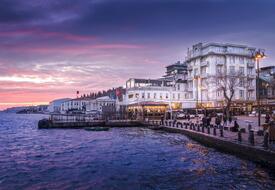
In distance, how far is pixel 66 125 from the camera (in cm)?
6775

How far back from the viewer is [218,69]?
9750 cm

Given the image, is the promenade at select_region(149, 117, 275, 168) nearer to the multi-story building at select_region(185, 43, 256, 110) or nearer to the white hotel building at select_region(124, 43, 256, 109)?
the white hotel building at select_region(124, 43, 256, 109)

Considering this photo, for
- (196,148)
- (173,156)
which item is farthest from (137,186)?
(196,148)

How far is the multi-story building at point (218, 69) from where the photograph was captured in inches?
3794

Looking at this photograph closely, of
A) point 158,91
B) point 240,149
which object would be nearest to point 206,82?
point 158,91

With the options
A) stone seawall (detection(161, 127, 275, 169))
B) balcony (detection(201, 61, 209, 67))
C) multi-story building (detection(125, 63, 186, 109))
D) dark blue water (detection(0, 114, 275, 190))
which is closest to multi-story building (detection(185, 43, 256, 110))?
balcony (detection(201, 61, 209, 67))

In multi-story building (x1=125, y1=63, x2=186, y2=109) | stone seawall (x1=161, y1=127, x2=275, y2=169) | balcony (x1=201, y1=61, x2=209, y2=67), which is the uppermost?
balcony (x1=201, y1=61, x2=209, y2=67)

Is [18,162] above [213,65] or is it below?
below

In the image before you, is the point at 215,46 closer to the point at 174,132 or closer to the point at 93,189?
the point at 174,132

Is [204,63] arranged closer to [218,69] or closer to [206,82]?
[218,69]

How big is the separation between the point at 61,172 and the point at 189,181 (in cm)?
839

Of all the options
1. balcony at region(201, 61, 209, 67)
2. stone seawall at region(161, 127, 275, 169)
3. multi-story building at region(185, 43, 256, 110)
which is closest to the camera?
stone seawall at region(161, 127, 275, 169)

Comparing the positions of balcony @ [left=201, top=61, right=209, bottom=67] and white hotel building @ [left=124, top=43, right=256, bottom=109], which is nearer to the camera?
white hotel building @ [left=124, top=43, right=256, bottom=109]

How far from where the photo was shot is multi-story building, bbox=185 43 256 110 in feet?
316
